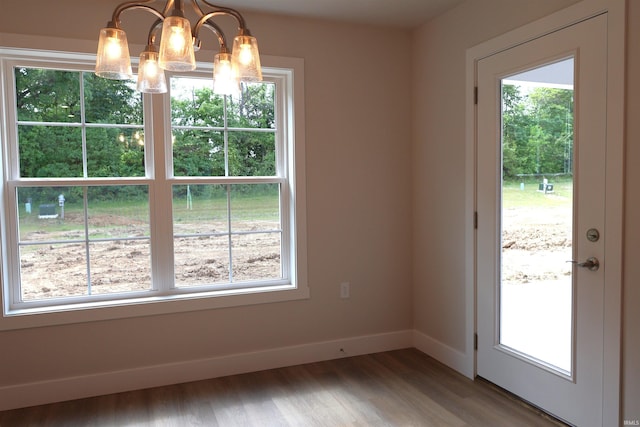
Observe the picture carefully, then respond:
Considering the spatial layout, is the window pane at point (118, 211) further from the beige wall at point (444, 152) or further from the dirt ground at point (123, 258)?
the beige wall at point (444, 152)

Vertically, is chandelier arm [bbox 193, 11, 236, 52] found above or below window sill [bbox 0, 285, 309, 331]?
above

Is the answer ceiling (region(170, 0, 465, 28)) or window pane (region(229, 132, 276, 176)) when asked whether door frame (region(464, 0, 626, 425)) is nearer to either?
ceiling (region(170, 0, 465, 28))

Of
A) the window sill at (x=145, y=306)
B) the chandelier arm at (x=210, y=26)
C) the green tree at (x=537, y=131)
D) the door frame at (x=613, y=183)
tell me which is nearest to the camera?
the chandelier arm at (x=210, y=26)

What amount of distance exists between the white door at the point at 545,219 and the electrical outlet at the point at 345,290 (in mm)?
1008

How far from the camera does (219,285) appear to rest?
10.8 ft

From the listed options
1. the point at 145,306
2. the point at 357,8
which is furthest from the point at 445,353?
the point at 357,8

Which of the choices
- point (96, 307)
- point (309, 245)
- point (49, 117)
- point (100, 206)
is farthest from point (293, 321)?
point (49, 117)

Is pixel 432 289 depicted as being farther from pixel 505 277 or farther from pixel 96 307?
pixel 96 307

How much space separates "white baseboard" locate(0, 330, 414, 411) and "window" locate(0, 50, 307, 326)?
419mm

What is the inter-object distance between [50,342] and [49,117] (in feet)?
4.76

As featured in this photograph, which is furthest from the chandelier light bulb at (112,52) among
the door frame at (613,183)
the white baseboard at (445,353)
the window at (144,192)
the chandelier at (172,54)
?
the white baseboard at (445,353)

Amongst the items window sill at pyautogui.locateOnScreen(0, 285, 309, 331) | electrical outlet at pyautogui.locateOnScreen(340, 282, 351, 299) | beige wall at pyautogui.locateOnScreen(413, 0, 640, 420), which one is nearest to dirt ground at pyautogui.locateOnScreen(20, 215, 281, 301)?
window sill at pyautogui.locateOnScreen(0, 285, 309, 331)

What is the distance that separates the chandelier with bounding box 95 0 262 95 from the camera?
131cm

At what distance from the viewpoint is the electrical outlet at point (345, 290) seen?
3.55 m
